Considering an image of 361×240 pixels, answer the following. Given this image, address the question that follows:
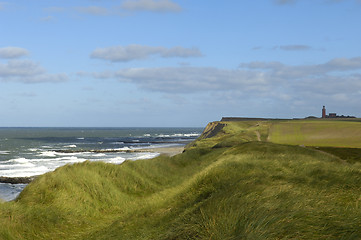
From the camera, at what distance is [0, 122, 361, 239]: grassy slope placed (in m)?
6.16

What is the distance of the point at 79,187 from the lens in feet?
55.1

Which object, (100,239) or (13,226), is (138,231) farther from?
(13,226)

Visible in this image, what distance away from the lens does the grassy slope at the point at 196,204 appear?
20.2 ft

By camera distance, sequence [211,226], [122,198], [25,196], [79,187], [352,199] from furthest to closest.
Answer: [122,198], [79,187], [25,196], [352,199], [211,226]

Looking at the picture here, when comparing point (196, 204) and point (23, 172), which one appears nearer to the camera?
point (196, 204)

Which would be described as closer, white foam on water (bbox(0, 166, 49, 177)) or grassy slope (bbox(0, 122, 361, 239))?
grassy slope (bbox(0, 122, 361, 239))

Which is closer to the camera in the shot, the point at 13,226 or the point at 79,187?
the point at 13,226

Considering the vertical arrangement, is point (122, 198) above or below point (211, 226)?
below

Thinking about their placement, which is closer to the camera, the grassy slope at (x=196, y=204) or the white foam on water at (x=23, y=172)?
the grassy slope at (x=196, y=204)

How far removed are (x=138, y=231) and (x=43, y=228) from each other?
391 cm

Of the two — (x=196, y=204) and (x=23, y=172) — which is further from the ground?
(x=196, y=204)

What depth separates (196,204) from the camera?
35.3 feet

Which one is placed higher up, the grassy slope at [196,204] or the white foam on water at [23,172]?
the grassy slope at [196,204]

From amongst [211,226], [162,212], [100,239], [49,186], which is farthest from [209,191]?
[49,186]
